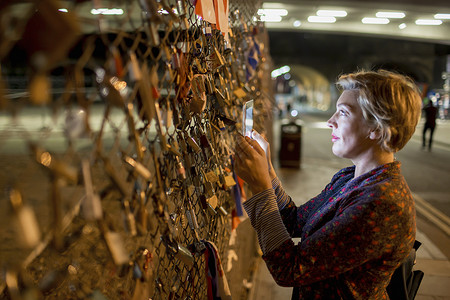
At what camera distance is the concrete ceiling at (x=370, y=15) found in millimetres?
8828

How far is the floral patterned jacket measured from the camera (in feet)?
3.84

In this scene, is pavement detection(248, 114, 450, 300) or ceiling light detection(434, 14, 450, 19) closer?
pavement detection(248, 114, 450, 300)

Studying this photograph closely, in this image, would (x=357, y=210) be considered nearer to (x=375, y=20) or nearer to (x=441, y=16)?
(x=441, y=16)

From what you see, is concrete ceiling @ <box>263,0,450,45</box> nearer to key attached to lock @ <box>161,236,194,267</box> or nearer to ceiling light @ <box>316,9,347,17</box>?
ceiling light @ <box>316,9,347,17</box>

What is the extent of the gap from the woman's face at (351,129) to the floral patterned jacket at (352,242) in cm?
13

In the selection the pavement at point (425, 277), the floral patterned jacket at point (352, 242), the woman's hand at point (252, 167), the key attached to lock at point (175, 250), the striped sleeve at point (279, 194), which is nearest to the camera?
the key attached to lock at point (175, 250)

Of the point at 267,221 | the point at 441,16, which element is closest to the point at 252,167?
the point at 267,221

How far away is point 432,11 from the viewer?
30.9 ft

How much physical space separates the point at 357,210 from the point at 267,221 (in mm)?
317

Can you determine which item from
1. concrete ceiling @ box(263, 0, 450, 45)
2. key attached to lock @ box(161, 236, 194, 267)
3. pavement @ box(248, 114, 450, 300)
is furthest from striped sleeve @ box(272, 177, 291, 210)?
concrete ceiling @ box(263, 0, 450, 45)

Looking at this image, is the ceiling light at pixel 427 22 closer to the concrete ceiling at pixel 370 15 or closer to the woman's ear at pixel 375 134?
the concrete ceiling at pixel 370 15

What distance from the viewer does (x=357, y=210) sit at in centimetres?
118

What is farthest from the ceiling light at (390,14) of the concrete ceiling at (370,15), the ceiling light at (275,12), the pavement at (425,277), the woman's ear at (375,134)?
the woman's ear at (375,134)

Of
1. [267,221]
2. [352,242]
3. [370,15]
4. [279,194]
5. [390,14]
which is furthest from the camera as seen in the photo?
[370,15]
